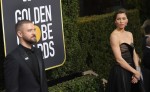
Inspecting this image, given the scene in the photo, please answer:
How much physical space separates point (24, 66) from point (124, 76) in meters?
2.07

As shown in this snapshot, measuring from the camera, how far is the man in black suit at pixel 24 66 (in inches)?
173

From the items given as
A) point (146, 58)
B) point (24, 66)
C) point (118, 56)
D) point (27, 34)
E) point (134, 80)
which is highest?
point (27, 34)

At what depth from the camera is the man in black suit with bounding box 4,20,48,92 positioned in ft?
14.4

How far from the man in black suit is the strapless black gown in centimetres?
172

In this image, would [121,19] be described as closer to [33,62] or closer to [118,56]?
[118,56]

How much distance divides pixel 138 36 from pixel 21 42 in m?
5.72

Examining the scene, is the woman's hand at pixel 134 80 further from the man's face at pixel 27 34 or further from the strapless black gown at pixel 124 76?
the man's face at pixel 27 34

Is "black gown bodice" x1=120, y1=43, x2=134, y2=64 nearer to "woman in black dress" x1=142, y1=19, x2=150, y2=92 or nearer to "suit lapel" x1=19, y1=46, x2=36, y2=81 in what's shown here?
"woman in black dress" x1=142, y1=19, x2=150, y2=92

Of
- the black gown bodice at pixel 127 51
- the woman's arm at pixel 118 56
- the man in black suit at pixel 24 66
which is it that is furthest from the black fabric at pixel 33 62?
the black gown bodice at pixel 127 51

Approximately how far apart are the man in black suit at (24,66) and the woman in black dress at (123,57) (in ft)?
5.34

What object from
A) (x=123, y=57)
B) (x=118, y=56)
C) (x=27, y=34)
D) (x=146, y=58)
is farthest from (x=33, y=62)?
(x=146, y=58)

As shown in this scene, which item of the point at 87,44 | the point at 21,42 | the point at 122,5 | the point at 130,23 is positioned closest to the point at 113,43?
the point at 21,42

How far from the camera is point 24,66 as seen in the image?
4.46 meters

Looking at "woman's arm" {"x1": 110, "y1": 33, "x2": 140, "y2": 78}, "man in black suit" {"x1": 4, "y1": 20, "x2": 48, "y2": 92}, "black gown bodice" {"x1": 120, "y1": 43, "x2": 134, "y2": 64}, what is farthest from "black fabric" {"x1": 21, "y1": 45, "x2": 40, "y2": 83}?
"black gown bodice" {"x1": 120, "y1": 43, "x2": 134, "y2": 64}
